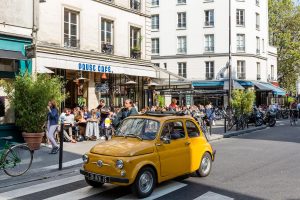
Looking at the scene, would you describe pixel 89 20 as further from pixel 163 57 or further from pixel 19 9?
pixel 163 57

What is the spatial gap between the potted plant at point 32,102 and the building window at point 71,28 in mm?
5333

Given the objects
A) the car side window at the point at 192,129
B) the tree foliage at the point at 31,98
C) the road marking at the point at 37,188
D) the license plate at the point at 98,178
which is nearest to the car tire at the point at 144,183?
the license plate at the point at 98,178

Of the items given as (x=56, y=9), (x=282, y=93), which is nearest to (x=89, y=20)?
(x=56, y=9)

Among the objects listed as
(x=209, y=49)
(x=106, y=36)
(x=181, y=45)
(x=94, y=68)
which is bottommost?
(x=94, y=68)

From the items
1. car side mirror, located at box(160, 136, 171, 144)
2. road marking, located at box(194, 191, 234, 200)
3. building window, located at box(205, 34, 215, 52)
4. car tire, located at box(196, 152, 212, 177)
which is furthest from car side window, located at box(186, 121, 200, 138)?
building window, located at box(205, 34, 215, 52)

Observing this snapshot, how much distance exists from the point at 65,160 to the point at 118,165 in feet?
15.0

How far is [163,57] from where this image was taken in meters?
46.2

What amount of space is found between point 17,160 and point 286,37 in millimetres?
49445

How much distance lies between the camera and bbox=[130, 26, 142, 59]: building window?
21.8 metres

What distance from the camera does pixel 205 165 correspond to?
352 inches

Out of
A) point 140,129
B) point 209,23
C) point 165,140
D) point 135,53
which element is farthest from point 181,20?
point 165,140

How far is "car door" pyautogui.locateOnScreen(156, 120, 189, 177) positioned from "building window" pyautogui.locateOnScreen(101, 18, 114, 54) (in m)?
12.3

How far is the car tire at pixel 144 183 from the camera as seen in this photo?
6832 millimetres

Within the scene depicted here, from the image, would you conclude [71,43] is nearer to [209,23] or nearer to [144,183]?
[144,183]
